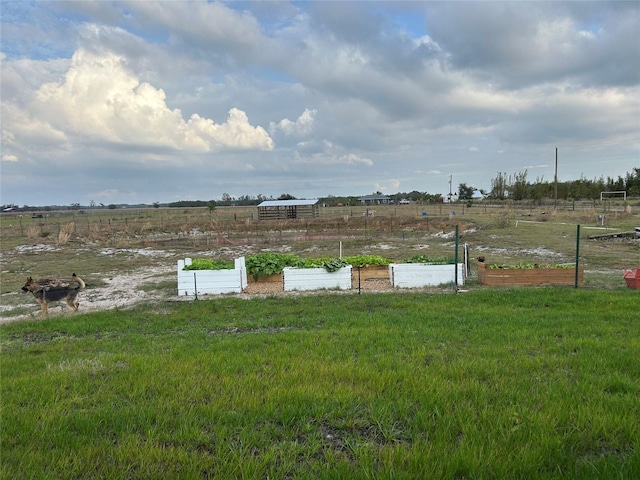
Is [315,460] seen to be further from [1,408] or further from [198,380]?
[1,408]

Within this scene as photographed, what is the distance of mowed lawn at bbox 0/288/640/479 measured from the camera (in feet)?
8.04

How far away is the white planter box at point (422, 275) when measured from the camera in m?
11.2

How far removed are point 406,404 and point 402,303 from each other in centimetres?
545

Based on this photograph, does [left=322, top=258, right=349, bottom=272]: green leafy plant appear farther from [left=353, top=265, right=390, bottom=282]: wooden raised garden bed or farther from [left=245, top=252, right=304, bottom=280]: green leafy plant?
[left=245, top=252, right=304, bottom=280]: green leafy plant

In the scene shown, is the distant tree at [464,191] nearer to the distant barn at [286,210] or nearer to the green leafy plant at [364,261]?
the distant barn at [286,210]

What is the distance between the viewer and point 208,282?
1118 cm

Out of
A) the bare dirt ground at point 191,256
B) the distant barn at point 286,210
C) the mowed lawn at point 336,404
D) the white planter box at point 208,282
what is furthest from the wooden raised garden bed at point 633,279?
the distant barn at point 286,210

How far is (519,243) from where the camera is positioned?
834 inches

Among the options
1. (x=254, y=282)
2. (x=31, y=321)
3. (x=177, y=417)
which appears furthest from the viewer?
(x=254, y=282)

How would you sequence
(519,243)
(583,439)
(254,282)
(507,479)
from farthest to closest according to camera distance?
(519,243) < (254,282) < (583,439) < (507,479)

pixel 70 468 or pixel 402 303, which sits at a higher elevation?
→ pixel 70 468

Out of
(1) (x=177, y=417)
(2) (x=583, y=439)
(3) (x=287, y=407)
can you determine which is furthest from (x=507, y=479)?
(1) (x=177, y=417)

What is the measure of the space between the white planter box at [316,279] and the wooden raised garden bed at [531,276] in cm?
392

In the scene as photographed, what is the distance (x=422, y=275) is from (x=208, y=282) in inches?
235
